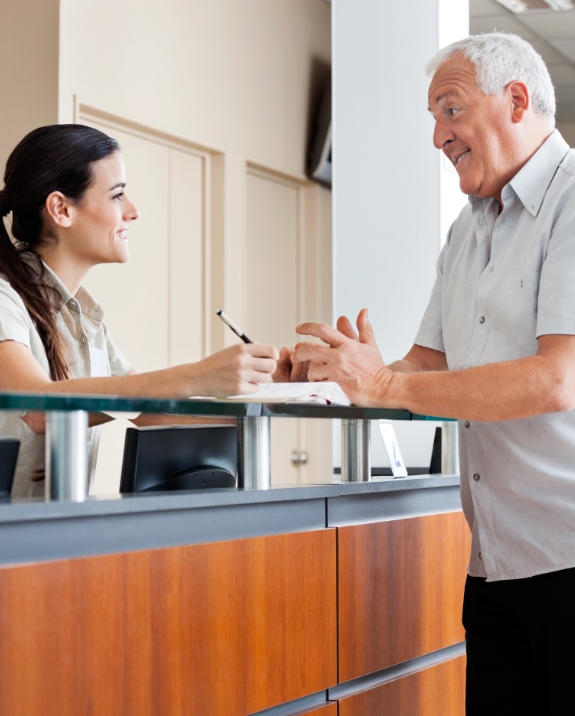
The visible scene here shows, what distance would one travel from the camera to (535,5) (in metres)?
5.14

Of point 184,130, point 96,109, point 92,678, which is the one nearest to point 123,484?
point 92,678

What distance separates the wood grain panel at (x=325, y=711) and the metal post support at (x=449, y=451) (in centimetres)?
69

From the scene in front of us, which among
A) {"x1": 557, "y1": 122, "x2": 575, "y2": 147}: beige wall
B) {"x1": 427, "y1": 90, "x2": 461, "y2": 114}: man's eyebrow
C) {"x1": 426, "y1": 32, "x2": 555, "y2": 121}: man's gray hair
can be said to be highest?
{"x1": 557, "y1": 122, "x2": 575, "y2": 147}: beige wall

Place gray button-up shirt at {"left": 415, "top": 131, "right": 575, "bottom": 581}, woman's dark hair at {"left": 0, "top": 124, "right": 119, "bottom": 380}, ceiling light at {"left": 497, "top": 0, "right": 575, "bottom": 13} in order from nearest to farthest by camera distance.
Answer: gray button-up shirt at {"left": 415, "top": 131, "right": 575, "bottom": 581} → woman's dark hair at {"left": 0, "top": 124, "right": 119, "bottom": 380} → ceiling light at {"left": 497, "top": 0, "right": 575, "bottom": 13}

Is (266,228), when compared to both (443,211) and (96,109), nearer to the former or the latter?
(96,109)

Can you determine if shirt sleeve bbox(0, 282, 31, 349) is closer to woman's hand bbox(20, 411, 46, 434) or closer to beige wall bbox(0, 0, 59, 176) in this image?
woman's hand bbox(20, 411, 46, 434)

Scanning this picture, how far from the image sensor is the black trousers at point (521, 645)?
148 centimetres

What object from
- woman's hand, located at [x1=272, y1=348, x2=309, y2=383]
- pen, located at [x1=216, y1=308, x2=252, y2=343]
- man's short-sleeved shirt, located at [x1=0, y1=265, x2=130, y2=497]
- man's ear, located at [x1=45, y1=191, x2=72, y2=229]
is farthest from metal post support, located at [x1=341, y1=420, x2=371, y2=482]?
man's ear, located at [x1=45, y1=191, x2=72, y2=229]

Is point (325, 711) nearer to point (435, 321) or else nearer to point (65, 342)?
point (435, 321)

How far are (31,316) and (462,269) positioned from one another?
2.92 feet

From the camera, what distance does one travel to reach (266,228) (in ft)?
16.8

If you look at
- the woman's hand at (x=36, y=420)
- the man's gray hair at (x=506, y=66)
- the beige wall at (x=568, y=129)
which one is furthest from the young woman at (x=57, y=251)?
the beige wall at (x=568, y=129)

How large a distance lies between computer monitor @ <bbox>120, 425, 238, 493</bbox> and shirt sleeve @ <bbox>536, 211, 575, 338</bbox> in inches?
22.3

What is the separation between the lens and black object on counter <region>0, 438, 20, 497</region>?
122cm
